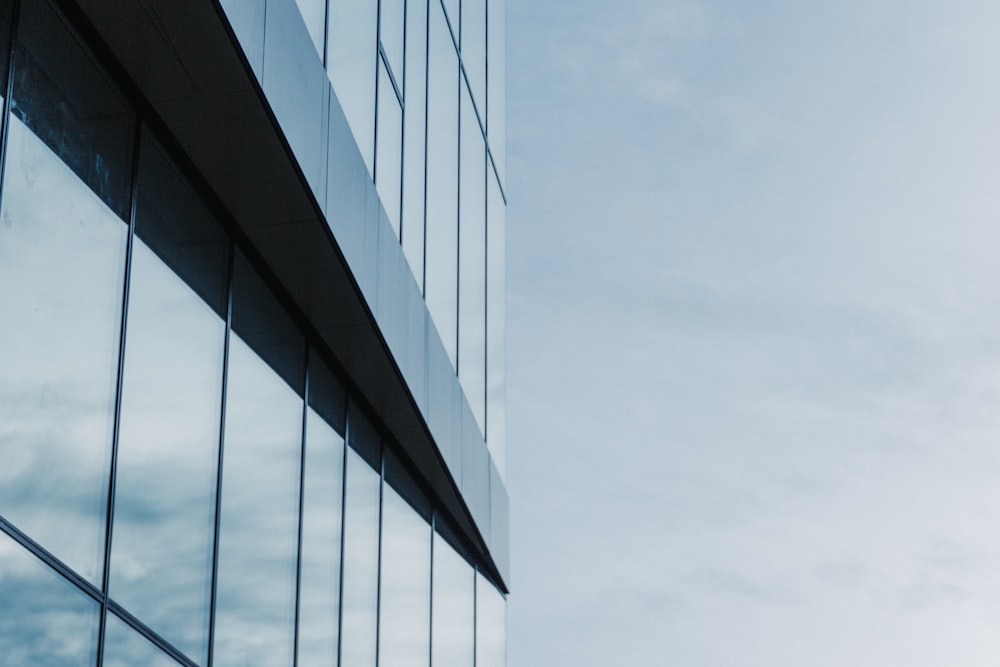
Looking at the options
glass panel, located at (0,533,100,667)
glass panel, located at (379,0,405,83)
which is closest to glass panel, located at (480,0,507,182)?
glass panel, located at (379,0,405,83)

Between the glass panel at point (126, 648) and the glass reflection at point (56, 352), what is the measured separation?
49 centimetres

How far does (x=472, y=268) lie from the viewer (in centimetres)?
2317

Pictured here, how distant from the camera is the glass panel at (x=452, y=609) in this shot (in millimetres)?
20359

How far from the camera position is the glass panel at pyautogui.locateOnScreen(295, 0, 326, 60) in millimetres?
13625

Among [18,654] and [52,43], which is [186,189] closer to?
[52,43]

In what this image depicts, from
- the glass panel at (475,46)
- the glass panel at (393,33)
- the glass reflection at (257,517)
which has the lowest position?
the glass reflection at (257,517)

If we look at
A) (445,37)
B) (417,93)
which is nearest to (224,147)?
(417,93)

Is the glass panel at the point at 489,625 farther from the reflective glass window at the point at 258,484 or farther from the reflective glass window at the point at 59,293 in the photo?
the reflective glass window at the point at 59,293

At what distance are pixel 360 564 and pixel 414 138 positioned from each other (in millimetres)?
5860

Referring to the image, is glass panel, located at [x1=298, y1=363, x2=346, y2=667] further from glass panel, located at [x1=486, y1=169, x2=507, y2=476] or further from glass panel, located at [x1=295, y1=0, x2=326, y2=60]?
glass panel, located at [x1=486, y1=169, x2=507, y2=476]

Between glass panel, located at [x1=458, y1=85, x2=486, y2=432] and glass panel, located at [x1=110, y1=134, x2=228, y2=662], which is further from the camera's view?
glass panel, located at [x1=458, y1=85, x2=486, y2=432]

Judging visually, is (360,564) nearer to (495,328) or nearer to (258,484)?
(258,484)

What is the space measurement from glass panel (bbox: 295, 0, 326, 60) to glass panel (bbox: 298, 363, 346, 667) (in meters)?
3.49

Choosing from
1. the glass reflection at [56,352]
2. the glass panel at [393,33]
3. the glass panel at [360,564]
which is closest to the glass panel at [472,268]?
the glass panel at [393,33]
